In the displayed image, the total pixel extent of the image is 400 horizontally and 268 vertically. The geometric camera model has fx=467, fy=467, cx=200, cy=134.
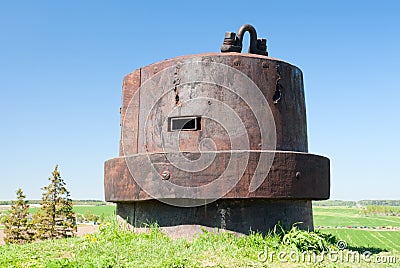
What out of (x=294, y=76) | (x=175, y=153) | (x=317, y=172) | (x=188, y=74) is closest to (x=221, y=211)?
(x=175, y=153)

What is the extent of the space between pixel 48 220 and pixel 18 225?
2.56 meters

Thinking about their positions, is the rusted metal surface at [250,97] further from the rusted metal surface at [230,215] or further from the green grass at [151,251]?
the green grass at [151,251]

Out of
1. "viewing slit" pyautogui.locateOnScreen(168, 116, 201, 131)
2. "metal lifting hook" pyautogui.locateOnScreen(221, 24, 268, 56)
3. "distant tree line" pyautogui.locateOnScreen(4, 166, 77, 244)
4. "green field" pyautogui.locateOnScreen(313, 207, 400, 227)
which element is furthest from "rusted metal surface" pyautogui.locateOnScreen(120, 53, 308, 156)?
"green field" pyautogui.locateOnScreen(313, 207, 400, 227)

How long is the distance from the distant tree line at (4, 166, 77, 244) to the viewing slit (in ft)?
71.4

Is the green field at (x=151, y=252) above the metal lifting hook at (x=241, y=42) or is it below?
below

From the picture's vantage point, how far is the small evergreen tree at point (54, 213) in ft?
92.0

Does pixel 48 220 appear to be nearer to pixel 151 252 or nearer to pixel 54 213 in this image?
pixel 54 213

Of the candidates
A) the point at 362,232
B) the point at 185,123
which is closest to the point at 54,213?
the point at 185,123

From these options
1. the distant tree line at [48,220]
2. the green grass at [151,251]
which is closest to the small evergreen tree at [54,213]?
the distant tree line at [48,220]

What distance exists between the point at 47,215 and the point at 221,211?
23623 mm

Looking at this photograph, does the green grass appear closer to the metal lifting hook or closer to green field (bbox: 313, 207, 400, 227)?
the metal lifting hook

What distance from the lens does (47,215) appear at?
2808 centimetres

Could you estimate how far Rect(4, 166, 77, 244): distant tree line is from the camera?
91.9 ft

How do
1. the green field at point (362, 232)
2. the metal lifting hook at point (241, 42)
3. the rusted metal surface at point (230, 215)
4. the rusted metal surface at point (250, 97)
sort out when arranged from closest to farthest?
the rusted metal surface at point (230, 215) < the rusted metal surface at point (250, 97) < the metal lifting hook at point (241, 42) < the green field at point (362, 232)
